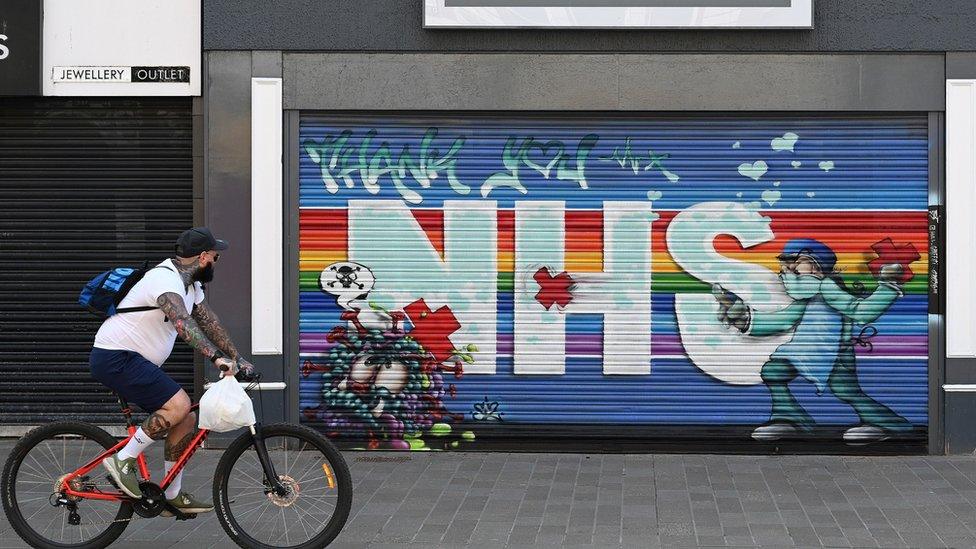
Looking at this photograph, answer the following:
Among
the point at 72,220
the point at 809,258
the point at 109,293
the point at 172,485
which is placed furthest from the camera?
the point at 72,220

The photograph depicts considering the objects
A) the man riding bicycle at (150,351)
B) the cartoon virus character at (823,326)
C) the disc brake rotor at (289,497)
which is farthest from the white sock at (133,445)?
the cartoon virus character at (823,326)

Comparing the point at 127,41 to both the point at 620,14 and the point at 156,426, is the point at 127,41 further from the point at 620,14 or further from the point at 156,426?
the point at 156,426

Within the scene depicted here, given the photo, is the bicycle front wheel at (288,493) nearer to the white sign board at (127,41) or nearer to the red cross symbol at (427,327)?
the red cross symbol at (427,327)

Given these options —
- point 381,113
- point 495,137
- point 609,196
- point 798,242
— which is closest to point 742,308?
point 798,242

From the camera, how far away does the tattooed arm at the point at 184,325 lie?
650 centimetres

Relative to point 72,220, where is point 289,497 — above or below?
below

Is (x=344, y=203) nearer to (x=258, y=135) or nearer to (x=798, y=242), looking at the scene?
(x=258, y=135)

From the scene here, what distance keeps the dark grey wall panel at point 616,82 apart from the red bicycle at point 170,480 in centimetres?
405

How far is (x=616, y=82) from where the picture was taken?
10016mm

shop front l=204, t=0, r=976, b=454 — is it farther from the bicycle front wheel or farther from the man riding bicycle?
the bicycle front wheel

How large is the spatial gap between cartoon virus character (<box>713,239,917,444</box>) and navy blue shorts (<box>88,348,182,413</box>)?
16.2 ft

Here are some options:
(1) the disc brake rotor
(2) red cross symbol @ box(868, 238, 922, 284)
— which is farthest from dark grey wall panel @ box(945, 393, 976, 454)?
(1) the disc brake rotor

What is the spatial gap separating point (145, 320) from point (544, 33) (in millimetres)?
4517

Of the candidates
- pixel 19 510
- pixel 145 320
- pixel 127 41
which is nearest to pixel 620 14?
pixel 127 41
